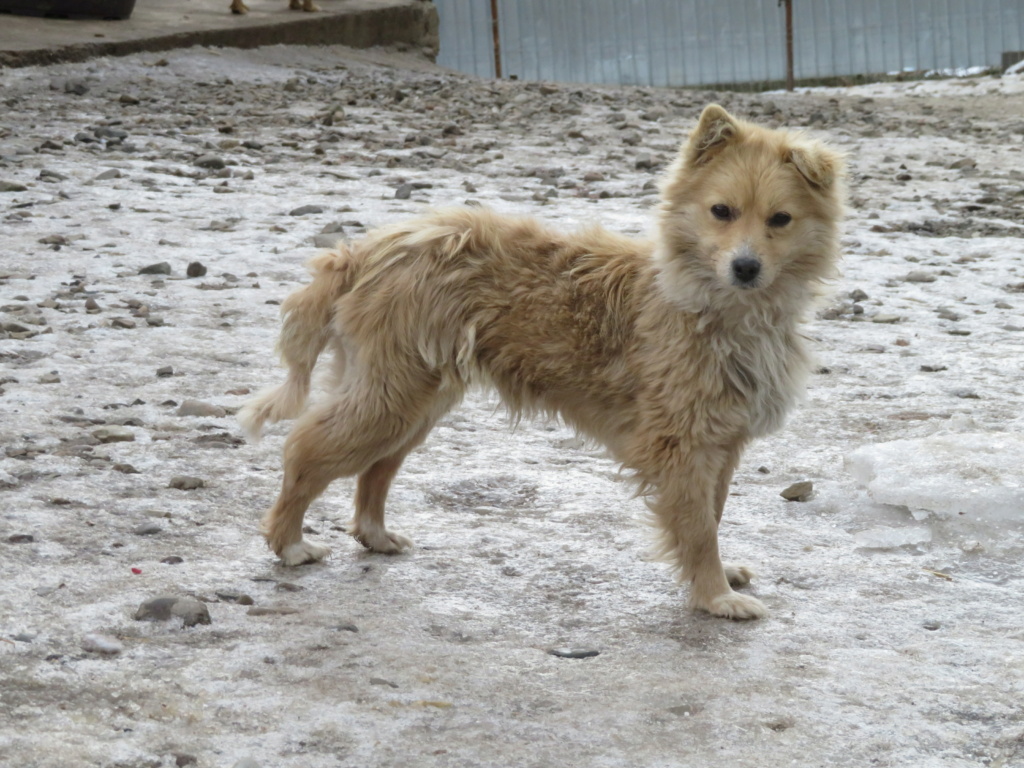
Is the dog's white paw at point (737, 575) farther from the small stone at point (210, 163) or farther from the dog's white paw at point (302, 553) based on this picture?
the small stone at point (210, 163)

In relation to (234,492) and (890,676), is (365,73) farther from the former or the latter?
(890,676)

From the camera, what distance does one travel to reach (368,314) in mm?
4430

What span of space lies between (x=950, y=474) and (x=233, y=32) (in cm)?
1344

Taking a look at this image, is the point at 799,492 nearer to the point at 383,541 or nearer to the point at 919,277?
the point at 383,541

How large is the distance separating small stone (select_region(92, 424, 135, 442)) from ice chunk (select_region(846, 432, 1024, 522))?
3.24m

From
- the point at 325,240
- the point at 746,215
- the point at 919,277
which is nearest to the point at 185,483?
the point at 746,215

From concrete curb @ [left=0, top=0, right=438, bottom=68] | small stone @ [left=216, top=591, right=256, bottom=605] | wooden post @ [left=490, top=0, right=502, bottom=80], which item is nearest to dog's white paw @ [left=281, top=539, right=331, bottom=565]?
small stone @ [left=216, top=591, right=256, bottom=605]

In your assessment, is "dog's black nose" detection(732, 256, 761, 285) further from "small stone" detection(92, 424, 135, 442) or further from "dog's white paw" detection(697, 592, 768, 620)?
"small stone" detection(92, 424, 135, 442)

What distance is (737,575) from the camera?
14.9ft

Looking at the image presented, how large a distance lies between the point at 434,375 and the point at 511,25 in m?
18.2

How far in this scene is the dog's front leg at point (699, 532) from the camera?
4.27m

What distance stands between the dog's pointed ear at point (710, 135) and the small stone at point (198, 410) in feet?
8.72

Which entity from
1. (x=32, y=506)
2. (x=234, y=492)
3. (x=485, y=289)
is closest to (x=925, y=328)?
(x=485, y=289)

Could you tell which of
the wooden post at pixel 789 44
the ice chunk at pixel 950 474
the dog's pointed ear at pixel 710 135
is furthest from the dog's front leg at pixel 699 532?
the wooden post at pixel 789 44
